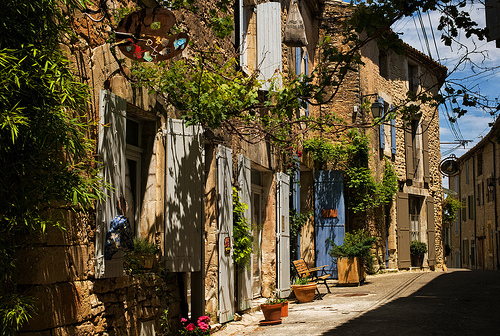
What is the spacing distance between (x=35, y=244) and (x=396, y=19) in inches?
134

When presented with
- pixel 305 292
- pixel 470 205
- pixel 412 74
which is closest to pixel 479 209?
pixel 470 205

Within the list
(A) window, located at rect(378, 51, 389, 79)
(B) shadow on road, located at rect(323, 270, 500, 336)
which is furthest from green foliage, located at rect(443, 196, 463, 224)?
(B) shadow on road, located at rect(323, 270, 500, 336)

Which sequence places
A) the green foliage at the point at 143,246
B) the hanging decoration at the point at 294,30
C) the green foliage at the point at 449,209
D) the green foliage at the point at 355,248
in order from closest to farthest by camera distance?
the green foliage at the point at 143,246
the hanging decoration at the point at 294,30
the green foliage at the point at 355,248
the green foliage at the point at 449,209

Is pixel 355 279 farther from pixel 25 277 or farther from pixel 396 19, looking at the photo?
pixel 25 277

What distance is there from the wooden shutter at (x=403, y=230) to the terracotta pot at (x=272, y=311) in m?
9.22

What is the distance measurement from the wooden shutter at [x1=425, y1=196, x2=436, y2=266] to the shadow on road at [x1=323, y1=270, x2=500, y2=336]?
6626 mm

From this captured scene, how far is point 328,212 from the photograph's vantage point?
13.5 m

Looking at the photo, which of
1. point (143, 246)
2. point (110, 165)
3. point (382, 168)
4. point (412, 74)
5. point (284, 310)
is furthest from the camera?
point (412, 74)

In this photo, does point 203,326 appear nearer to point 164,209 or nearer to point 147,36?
point 164,209

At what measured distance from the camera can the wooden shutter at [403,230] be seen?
1600cm

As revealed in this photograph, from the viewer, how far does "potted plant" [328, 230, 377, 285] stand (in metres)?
12.0

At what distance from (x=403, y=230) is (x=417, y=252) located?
4.20 feet

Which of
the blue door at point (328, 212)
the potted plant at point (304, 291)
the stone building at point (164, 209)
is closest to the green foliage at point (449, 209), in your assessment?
the blue door at point (328, 212)

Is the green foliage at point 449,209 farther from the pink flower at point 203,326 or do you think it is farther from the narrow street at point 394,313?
the pink flower at point 203,326
